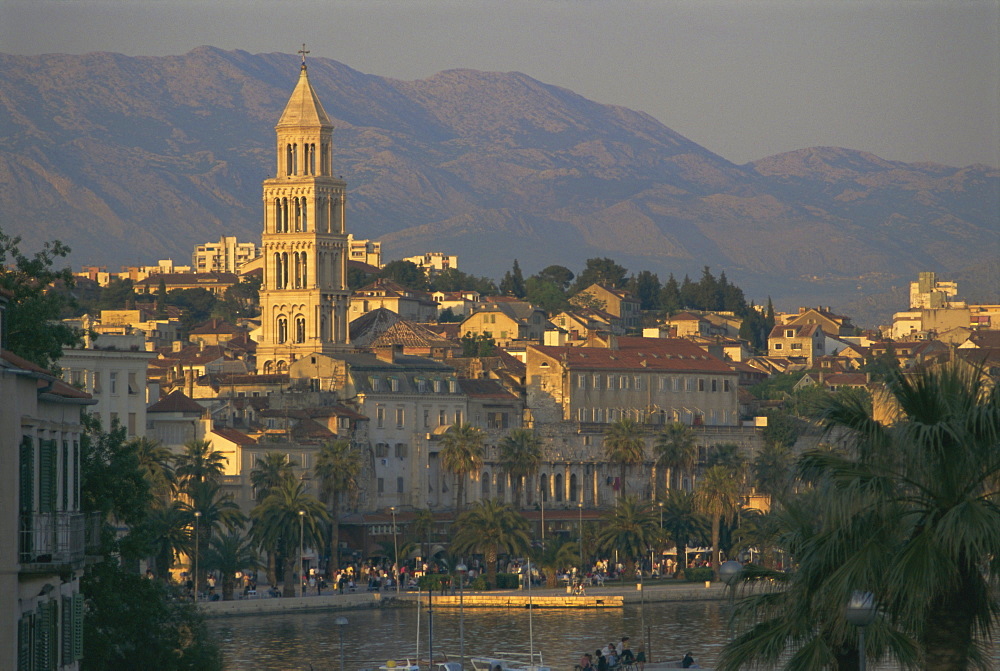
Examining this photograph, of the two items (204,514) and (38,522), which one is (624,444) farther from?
(38,522)

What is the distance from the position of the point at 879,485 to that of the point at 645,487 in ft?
444

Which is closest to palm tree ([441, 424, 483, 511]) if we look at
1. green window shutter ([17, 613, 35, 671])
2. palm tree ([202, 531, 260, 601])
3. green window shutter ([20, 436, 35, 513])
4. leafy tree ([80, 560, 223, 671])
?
palm tree ([202, 531, 260, 601])

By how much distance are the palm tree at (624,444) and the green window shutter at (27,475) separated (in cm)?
12106

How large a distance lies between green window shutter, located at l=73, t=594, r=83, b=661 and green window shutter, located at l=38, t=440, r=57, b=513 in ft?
13.6

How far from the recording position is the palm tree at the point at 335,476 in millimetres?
124438

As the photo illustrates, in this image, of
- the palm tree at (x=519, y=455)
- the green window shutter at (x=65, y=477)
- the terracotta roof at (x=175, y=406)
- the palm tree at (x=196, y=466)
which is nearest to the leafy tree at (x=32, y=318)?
the green window shutter at (x=65, y=477)

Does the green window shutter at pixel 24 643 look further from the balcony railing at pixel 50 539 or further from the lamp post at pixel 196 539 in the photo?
the lamp post at pixel 196 539

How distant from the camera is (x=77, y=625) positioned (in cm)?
3588

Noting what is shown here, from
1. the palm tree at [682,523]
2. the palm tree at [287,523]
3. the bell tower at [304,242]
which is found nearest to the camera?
the palm tree at [287,523]

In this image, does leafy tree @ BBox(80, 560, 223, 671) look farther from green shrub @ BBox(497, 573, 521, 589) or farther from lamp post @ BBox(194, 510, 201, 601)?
green shrub @ BBox(497, 573, 521, 589)

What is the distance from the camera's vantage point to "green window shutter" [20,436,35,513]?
96.5ft

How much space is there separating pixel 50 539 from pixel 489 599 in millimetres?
84071

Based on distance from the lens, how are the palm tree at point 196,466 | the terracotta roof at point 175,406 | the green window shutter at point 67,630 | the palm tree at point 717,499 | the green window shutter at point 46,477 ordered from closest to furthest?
the green window shutter at point 46,477 → the green window shutter at point 67,630 → the palm tree at point 196,466 → the terracotta roof at point 175,406 → the palm tree at point 717,499

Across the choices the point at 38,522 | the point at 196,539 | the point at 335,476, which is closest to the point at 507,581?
the point at 335,476
